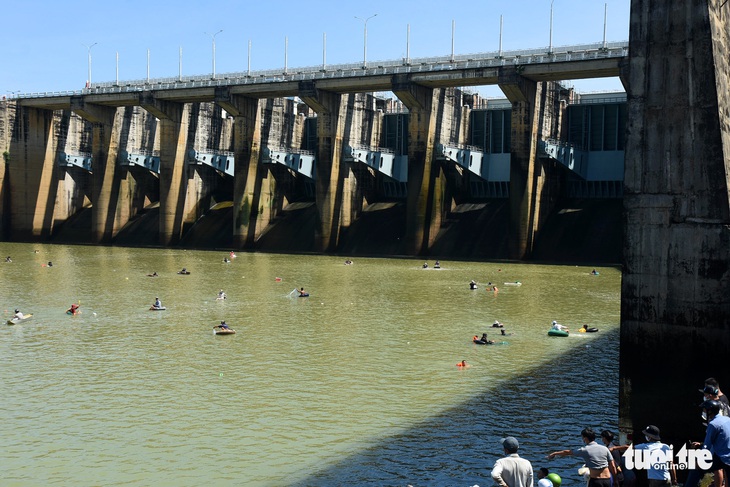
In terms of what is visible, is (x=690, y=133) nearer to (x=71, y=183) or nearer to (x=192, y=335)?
(x=192, y=335)

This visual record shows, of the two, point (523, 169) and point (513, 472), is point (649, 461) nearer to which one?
point (513, 472)

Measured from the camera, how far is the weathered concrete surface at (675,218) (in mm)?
20781

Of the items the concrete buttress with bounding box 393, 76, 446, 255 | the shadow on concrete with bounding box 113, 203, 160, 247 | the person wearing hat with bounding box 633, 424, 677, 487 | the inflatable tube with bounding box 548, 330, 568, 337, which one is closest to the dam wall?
the concrete buttress with bounding box 393, 76, 446, 255

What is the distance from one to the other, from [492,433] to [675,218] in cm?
742

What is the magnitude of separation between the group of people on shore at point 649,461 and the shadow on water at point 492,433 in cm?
292

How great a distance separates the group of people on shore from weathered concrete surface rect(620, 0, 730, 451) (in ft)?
17.3

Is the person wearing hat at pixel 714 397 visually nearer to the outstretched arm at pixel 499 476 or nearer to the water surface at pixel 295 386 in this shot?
the water surface at pixel 295 386

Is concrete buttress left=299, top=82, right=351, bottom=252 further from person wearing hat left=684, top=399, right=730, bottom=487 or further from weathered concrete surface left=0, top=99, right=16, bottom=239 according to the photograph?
person wearing hat left=684, top=399, right=730, bottom=487

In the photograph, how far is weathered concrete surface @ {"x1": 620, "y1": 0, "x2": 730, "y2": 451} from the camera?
20781 millimetres

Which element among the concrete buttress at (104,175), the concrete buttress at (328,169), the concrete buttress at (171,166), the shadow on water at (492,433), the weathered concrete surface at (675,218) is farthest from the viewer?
the concrete buttress at (104,175)

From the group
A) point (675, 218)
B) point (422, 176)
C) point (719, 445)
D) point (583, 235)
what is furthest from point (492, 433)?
point (422, 176)

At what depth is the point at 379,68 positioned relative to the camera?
8662cm

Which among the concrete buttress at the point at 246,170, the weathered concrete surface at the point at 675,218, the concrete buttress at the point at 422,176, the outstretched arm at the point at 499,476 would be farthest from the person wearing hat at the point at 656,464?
the concrete buttress at the point at 246,170

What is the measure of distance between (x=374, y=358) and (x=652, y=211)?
526 inches
